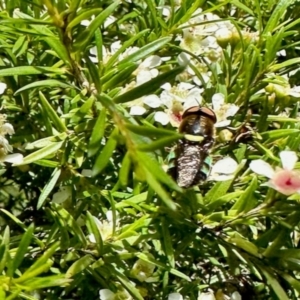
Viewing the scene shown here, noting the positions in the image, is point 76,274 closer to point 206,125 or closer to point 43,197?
point 43,197

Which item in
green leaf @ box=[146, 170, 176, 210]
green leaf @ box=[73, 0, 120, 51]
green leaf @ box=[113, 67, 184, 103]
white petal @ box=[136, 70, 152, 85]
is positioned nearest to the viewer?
green leaf @ box=[146, 170, 176, 210]

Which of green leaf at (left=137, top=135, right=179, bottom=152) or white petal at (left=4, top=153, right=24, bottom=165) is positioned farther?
white petal at (left=4, top=153, right=24, bottom=165)

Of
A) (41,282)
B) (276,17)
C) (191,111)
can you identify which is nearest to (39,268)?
(41,282)

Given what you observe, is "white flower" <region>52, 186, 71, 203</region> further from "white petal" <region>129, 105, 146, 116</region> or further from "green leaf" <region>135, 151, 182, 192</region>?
"green leaf" <region>135, 151, 182, 192</region>

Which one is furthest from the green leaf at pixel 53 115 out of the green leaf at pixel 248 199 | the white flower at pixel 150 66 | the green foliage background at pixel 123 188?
the green leaf at pixel 248 199

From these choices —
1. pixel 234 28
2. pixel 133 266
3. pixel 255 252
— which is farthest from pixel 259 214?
pixel 234 28

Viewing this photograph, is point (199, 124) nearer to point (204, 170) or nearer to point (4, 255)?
point (204, 170)

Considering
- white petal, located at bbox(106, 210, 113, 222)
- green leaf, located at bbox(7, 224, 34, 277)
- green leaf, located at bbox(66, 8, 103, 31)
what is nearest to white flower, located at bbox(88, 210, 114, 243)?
white petal, located at bbox(106, 210, 113, 222)
